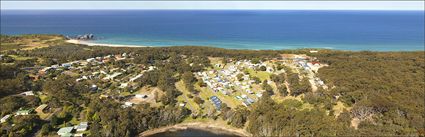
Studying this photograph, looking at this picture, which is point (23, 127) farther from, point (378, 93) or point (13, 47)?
point (13, 47)

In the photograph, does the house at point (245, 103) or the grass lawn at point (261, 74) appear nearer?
the house at point (245, 103)

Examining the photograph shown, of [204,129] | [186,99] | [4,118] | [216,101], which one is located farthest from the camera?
[186,99]

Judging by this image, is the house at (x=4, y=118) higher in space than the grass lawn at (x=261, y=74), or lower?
lower

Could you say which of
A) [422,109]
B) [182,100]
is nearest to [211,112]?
[182,100]

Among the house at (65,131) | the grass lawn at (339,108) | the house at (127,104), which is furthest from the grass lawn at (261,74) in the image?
the house at (65,131)

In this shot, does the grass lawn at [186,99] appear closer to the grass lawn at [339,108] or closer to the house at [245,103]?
the house at [245,103]

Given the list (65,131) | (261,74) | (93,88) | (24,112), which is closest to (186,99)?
(93,88)

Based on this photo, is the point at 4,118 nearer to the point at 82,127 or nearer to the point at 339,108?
the point at 82,127
